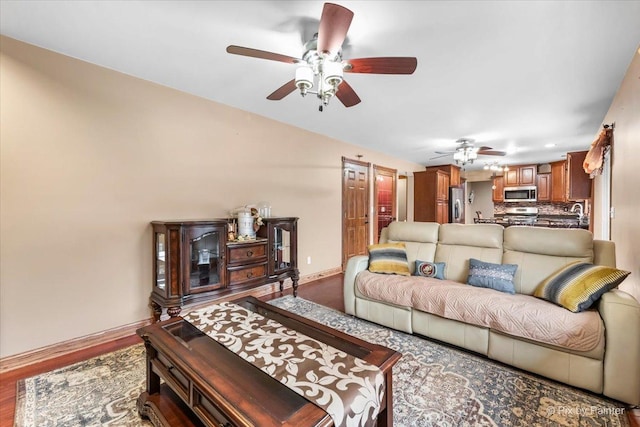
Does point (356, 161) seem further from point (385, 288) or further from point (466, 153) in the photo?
point (385, 288)

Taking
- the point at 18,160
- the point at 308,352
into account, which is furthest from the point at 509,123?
the point at 18,160

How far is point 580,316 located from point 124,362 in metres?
3.29

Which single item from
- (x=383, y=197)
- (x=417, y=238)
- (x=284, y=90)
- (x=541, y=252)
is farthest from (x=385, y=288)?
(x=383, y=197)

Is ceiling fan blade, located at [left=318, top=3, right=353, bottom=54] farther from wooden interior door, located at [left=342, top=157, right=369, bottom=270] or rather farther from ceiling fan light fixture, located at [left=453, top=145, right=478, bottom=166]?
ceiling fan light fixture, located at [left=453, top=145, right=478, bottom=166]

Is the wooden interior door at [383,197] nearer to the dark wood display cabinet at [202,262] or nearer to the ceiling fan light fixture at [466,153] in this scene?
the ceiling fan light fixture at [466,153]

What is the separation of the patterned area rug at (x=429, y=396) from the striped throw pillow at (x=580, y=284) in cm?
57

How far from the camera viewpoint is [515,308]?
6.54ft

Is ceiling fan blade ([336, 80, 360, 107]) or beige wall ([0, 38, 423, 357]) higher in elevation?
ceiling fan blade ([336, 80, 360, 107])

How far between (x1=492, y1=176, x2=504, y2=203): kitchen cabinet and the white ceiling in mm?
4655

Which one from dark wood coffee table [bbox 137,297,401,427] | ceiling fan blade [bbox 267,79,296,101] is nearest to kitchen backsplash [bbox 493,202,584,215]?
ceiling fan blade [bbox 267,79,296,101]

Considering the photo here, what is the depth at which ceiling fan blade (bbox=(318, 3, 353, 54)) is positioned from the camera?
138 cm

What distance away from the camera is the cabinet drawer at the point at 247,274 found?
2941 mm

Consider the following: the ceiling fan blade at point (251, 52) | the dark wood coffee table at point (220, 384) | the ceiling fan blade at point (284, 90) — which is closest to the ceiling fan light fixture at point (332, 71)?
the ceiling fan blade at point (251, 52)

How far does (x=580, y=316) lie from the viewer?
1.78 meters
